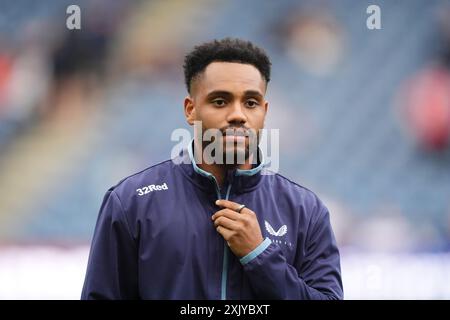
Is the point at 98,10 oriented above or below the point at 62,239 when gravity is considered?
above

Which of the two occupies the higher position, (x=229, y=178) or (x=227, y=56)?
(x=227, y=56)

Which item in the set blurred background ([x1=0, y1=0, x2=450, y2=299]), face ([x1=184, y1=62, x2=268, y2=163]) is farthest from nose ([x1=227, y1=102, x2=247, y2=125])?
blurred background ([x1=0, y1=0, x2=450, y2=299])

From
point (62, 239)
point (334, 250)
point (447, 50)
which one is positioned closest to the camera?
point (334, 250)

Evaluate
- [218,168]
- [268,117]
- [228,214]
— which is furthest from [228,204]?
[268,117]

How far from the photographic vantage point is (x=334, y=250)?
4.45 ft

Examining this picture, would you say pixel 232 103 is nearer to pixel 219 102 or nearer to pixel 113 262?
pixel 219 102

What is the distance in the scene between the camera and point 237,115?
1302 mm

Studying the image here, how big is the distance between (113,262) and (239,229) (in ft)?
0.90

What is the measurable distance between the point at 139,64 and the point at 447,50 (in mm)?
1307

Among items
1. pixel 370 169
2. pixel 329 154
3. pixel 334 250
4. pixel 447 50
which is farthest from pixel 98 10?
pixel 334 250

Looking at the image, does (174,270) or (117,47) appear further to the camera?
(117,47)

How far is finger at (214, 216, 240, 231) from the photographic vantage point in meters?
1.24

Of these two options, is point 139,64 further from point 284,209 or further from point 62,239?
point 284,209

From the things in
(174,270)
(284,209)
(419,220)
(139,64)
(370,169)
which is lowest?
(174,270)
